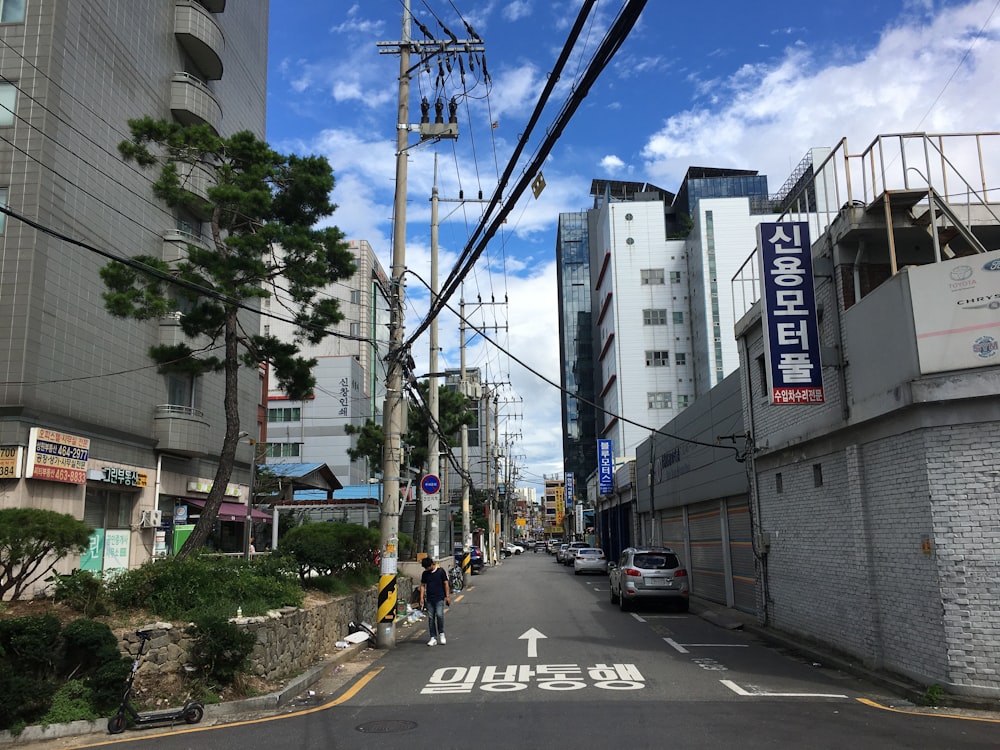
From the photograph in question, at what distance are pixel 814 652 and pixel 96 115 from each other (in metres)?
23.1

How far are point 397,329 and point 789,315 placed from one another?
7.63 metres

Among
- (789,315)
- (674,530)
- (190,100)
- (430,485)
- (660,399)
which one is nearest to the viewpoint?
(789,315)

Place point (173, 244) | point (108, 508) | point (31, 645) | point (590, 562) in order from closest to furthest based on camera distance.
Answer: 1. point (31, 645)
2. point (108, 508)
3. point (173, 244)
4. point (590, 562)

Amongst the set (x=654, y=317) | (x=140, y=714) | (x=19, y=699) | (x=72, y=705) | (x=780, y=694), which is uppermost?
(x=654, y=317)

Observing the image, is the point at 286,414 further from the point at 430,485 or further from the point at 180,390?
the point at 430,485

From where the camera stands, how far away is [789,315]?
1248 centimetres

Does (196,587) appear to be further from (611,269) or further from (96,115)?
(611,269)

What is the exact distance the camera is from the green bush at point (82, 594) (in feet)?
32.0

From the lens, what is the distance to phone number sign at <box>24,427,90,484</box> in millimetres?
18922

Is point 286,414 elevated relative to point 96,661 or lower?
elevated

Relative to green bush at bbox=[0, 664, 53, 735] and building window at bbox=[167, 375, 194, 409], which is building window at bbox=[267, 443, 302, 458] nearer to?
building window at bbox=[167, 375, 194, 409]

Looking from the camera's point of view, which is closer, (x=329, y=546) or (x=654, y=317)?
(x=329, y=546)

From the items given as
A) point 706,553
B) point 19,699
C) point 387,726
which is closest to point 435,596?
point 387,726

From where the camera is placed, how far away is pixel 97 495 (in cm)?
2278
